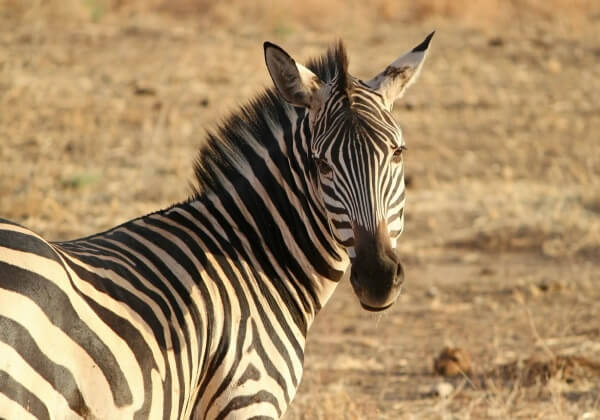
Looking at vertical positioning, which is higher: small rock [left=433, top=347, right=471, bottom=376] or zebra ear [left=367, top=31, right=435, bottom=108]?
zebra ear [left=367, top=31, right=435, bottom=108]

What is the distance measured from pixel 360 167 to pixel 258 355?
829 mm

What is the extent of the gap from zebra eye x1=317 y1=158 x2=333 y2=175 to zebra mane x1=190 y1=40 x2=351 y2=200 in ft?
1.29

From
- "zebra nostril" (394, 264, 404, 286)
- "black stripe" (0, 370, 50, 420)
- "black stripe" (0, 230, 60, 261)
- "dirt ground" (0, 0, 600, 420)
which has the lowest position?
"black stripe" (0, 370, 50, 420)

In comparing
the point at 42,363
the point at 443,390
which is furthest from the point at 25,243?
the point at 443,390

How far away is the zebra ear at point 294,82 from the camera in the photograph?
4.24 m

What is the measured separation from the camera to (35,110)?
1378 centimetres

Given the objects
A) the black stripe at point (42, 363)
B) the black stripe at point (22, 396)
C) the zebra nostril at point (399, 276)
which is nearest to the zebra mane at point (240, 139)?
the zebra nostril at point (399, 276)

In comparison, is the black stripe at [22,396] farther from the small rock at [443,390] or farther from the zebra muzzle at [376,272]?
the small rock at [443,390]

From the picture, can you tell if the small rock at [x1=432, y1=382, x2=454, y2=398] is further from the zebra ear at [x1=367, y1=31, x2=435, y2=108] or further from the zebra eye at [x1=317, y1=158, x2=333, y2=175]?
the zebra eye at [x1=317, y1=158, x2=333, y2=175]

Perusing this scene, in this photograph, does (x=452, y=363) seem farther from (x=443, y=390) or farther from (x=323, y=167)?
(x=323, y=167)

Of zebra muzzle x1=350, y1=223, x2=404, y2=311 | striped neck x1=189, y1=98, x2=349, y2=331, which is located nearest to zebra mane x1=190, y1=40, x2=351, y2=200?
striped neck x1=189, y1=98, x2=349, y2=331

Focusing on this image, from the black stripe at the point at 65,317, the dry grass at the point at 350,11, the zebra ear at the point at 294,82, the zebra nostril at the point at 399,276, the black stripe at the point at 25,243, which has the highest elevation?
the dry grass at the point at 350,11

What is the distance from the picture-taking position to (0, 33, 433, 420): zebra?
3.28 metres

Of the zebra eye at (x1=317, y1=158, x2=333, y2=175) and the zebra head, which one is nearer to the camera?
the zebra head
